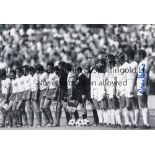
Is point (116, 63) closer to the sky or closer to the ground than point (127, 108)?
closer to the sky

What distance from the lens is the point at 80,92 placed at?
4.98 m

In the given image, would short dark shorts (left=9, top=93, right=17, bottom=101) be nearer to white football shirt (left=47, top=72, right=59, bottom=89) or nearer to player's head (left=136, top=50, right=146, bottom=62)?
white football shirt (left=47, top=72, right=59, bottom=89)

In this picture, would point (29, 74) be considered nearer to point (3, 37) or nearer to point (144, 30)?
point (3, 37)

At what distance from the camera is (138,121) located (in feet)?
16.1

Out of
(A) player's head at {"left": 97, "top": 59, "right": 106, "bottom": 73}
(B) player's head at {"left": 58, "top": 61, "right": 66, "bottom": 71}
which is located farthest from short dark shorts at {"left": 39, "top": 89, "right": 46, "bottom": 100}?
(A) player's head at {"left": 97, "top": 59, "right": 106, "bottom": 73}

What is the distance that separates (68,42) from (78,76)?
435 millimetres

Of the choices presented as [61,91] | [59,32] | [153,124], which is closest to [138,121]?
[153,124]

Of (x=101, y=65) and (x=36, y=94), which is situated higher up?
(x=101, y=65)

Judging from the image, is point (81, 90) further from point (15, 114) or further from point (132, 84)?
point (15, 114)

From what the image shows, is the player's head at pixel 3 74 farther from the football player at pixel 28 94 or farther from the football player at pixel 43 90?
the football player at pixel 43 90

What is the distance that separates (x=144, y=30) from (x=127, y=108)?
0.97 metres

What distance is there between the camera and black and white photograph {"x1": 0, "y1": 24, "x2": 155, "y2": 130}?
491 centimetres

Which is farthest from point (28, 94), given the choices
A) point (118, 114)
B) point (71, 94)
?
point (118, 114)

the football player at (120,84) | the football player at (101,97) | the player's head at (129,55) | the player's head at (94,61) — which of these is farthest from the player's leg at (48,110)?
the player's head at (129,55)
